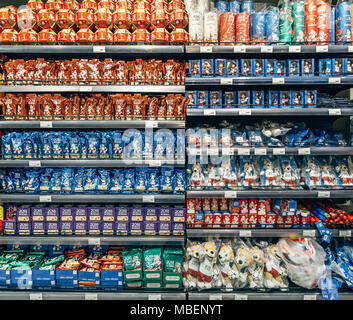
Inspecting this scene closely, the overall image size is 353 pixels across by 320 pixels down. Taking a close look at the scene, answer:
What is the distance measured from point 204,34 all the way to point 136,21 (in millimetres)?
579

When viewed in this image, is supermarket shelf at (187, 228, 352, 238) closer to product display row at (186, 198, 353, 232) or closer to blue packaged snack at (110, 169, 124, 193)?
product display row at (186, 198, 353, 232)

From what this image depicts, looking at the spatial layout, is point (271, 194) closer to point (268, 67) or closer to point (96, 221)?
point (268, 67)

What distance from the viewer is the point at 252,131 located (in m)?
2.29

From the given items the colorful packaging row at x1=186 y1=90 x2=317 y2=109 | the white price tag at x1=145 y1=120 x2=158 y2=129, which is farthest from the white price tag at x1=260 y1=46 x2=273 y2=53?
the white price tag at x1=145 y1=120 x2=158 y2=129

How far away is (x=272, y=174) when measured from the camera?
2.22 m

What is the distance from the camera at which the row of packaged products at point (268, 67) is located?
2107mm

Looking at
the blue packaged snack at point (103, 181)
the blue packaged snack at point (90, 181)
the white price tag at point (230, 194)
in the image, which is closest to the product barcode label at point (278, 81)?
the white price tag at point (230, 194)

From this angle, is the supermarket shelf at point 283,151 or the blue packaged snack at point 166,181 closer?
the supermarket shelf at point 283,151

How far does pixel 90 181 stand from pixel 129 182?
0.34 m

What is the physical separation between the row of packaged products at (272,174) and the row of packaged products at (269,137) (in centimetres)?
17

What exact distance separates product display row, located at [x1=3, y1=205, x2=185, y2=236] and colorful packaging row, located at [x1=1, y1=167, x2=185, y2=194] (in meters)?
0.15

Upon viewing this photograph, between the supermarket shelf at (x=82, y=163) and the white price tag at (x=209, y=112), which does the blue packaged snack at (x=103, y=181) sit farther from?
the white price tag at (x=209, y=112)

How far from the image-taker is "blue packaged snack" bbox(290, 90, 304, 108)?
7.05 feet

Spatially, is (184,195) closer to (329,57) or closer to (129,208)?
(129,208)
